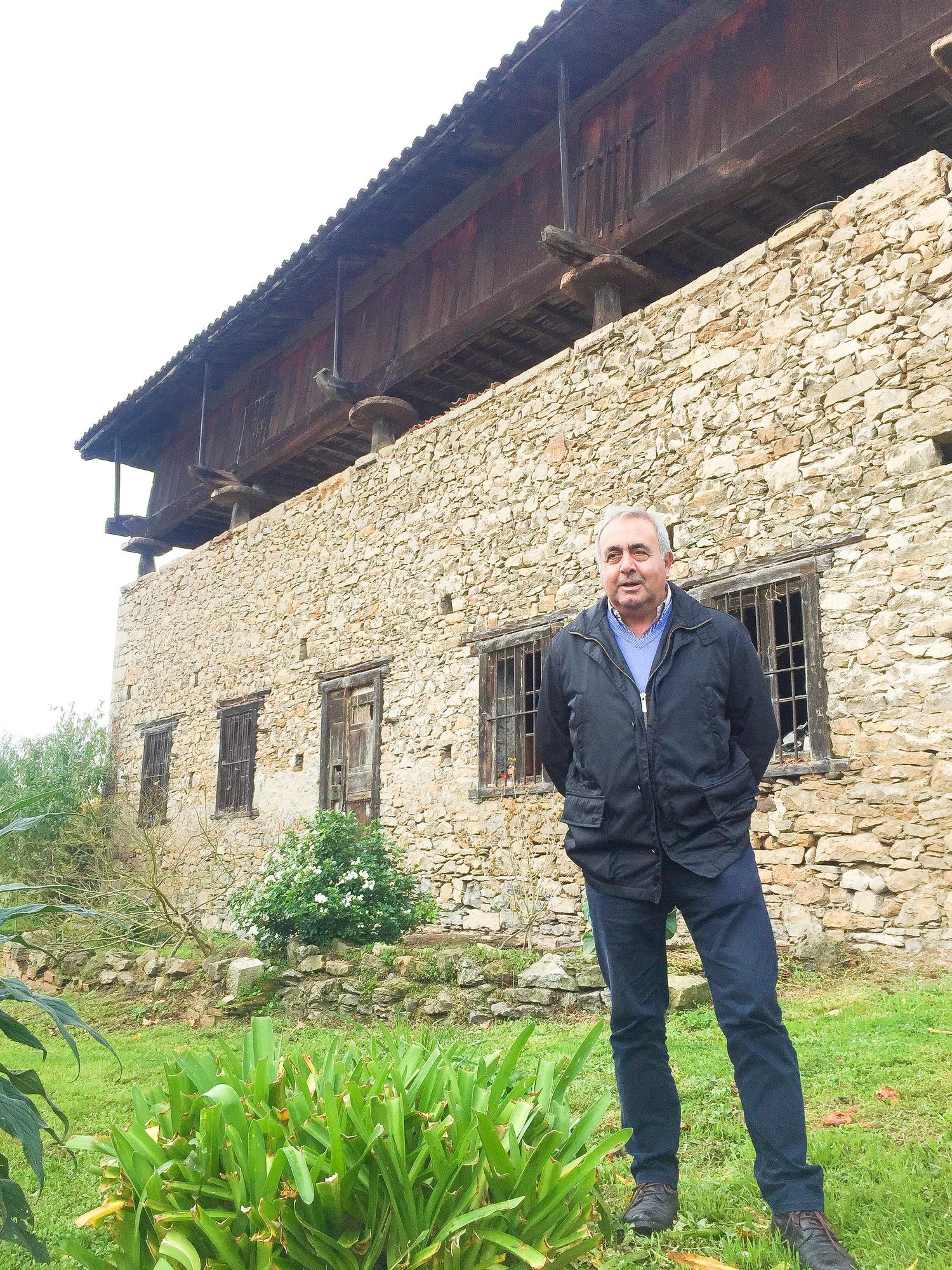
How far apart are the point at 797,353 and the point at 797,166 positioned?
194 centimetres

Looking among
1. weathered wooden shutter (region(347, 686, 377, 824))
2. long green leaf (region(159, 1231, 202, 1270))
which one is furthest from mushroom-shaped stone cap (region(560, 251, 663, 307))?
long green leaf (region(159, 1231, 202, 1270))

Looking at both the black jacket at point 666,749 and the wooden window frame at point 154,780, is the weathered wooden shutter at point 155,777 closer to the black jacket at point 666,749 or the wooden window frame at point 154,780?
the wooden window frame at point 154,780

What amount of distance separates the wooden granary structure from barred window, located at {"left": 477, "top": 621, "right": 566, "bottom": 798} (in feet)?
10.3

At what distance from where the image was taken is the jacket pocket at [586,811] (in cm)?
265

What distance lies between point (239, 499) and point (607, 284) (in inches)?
272

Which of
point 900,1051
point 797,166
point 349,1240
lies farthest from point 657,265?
point 349,1240

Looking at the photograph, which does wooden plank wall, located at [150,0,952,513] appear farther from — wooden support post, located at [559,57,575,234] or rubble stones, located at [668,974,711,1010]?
rubble stones, located at [668,974,711,1010]

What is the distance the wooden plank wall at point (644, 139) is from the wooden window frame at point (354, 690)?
359 centimetres

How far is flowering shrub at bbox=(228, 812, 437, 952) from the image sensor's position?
289 inches

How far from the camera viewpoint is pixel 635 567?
2799 millimetres

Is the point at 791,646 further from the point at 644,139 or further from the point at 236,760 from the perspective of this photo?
the point at 236,760

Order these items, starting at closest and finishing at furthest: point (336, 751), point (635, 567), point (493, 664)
A: point (635, 567) < point (493, 664) < point (336, 751)

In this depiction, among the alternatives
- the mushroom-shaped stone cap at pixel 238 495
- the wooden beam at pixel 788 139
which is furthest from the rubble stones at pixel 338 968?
the mushroom-shaped stone cap at pixel 238 495

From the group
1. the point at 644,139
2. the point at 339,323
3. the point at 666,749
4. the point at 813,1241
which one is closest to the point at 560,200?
the point at 644,139
